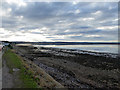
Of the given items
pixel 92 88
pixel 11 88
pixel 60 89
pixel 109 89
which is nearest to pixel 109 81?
pixel 109 89

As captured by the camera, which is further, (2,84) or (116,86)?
(116,86)

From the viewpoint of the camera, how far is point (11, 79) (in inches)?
365

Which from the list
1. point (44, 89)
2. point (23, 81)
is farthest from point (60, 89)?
point (23, 81)

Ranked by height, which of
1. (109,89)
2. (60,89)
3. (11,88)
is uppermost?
(11,88)

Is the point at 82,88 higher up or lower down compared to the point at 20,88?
lower down

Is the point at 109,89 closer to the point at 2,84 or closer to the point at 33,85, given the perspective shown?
the point at 33,85

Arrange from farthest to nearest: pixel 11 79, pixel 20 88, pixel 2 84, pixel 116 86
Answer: pixel 116 86, pixel 11 79, pixel 2 84, pixel 20 88

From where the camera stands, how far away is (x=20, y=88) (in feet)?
25.1

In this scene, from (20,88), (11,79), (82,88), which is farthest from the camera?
(82,88)

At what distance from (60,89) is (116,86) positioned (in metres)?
5.97

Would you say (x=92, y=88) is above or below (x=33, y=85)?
below

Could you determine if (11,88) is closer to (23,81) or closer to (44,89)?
(23,81)

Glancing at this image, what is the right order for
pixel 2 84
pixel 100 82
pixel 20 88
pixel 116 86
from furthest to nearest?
1. pixel 100 82
2. pixel 116 86
3. pixel 2 84
4. pixel 20 88

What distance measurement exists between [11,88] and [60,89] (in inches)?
144
